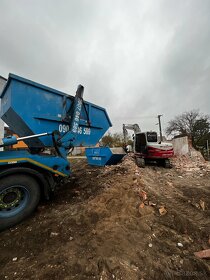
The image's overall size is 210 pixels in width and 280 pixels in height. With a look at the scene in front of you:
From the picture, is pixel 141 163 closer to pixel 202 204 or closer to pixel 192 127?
pixel 202 204

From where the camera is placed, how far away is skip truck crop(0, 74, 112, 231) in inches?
116

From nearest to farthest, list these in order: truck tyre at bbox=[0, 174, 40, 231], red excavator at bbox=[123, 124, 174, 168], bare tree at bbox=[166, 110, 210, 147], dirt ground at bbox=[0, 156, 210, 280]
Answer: dirt ground at bbox=[0, 156, 210, 280] < truck tyre at bbox=[0, 174, 40, 231] < red excavator at bbox=[123, 124, 174, 168] < bare tree at bbox=[166, 110, 210, 147]

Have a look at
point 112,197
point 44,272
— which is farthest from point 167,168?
point 44,272

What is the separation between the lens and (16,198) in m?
3.00

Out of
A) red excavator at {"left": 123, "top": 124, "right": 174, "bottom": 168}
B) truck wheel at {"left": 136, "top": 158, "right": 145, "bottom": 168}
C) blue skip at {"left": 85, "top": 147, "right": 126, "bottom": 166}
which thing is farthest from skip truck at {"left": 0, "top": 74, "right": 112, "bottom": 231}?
red excavator at {"left": 123, "top": 124, "right": 174, "bottom": 168}

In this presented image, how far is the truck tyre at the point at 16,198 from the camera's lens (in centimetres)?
283

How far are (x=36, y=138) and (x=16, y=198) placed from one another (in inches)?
53.2

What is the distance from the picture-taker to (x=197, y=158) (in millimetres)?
11719

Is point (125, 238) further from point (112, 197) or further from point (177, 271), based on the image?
point (112, 197)

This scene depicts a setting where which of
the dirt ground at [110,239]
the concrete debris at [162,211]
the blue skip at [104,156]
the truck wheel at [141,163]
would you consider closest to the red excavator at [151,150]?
the truck wheel at [141,163]

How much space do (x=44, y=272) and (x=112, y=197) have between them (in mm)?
2033

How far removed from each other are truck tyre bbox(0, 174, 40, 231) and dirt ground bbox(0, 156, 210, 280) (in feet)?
0.52

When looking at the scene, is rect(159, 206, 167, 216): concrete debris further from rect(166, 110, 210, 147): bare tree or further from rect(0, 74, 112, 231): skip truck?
rect(166, 110, 210, 147): bare tree

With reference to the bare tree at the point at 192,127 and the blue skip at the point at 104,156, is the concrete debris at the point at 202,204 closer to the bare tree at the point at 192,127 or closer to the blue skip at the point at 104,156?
the blue skip at the point at 104,156
